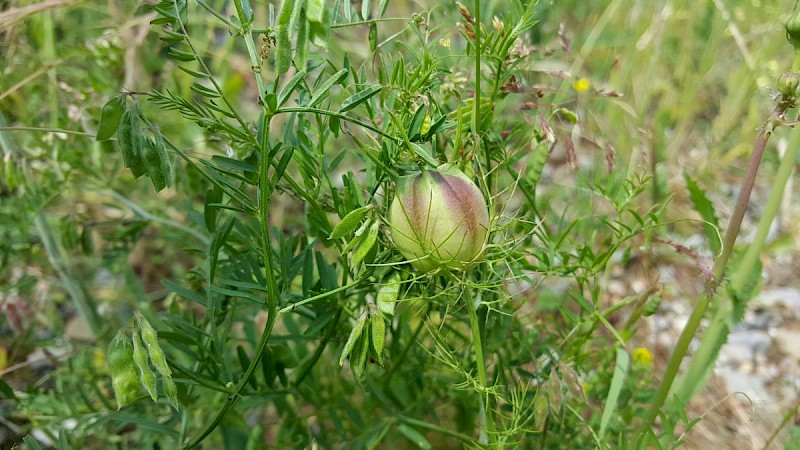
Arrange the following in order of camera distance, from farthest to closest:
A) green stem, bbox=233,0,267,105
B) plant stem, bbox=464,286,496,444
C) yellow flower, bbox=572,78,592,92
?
1. yellow flower, bbox=572,78,592,92
2. plant stem, bbox=464,286,496,444
3. green stem, bbox=233,0,267,105

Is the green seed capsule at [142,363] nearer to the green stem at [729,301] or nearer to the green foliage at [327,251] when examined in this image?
the green foliage at [327,251]

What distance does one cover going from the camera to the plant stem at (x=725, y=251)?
950 millimetres

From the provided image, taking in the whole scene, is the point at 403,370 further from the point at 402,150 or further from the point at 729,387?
the point at 729,387

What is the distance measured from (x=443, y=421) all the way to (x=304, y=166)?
0.66 meters

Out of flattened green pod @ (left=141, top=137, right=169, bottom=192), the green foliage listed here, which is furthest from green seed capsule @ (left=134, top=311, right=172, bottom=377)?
flattened green pod @ (left=141, top=137, right=169, bottom=192)

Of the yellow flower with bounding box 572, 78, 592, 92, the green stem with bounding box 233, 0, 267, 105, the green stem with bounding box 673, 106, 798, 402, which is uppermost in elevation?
the green stem with bounding box 233, 0, 267, 105

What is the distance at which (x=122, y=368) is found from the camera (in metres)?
0.82

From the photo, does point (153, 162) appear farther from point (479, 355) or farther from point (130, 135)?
point (479, 355)

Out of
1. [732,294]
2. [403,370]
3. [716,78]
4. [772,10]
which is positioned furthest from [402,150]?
[716,78]

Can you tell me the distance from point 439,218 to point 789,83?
0.46 m

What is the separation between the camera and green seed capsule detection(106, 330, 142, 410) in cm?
81

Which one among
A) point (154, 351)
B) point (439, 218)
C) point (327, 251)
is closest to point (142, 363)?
point (154, 351)

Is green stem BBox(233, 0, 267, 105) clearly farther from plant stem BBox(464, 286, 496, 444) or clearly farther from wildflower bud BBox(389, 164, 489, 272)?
plant stem BBox(464, 286, 496, 444)

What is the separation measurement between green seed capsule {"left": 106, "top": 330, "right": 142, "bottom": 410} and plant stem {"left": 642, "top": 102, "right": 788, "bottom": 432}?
0.68 m
